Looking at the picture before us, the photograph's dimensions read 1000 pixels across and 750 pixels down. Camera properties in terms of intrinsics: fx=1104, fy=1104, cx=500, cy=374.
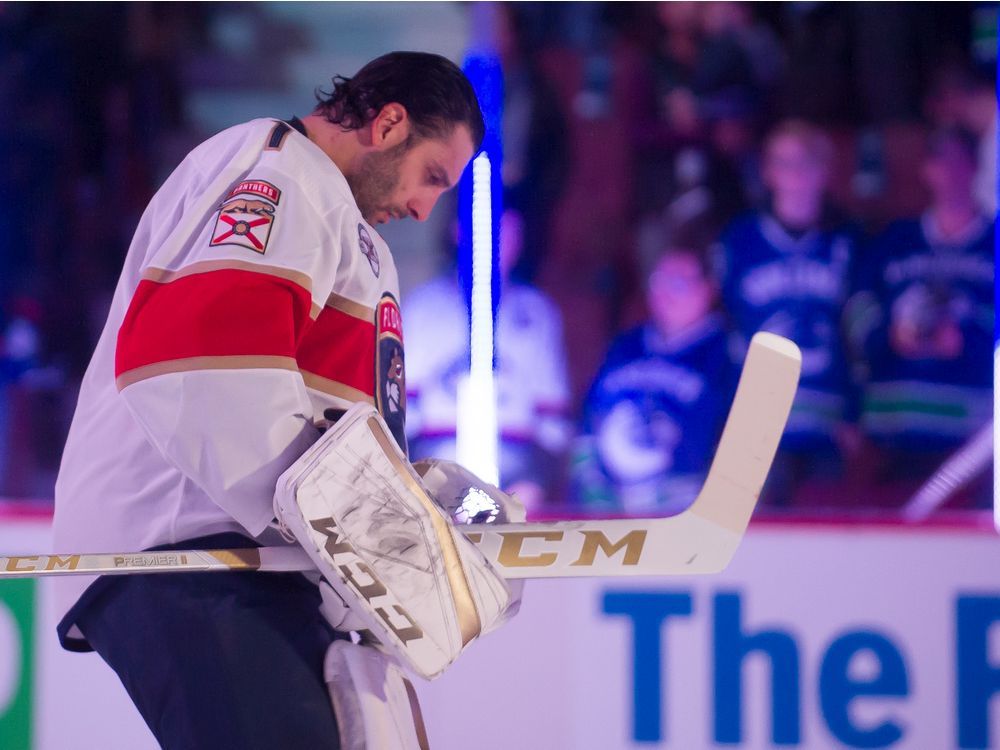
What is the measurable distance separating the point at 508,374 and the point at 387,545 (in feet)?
6.01

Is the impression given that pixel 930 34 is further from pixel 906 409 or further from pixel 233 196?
pixel 233 196

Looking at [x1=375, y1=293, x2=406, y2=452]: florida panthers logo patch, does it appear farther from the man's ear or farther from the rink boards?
the rink boards

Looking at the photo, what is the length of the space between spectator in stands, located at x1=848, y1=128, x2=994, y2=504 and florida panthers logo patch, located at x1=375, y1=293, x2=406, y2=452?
1821 millimetres

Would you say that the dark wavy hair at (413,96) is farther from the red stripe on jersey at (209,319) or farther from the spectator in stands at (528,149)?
the spectator in stands at (528,149)

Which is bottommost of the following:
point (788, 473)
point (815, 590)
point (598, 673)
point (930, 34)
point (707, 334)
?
point (598, 673)

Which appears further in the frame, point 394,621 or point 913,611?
point 913,611

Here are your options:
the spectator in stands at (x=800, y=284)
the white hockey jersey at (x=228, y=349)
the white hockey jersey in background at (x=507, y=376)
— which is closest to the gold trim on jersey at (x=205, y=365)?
the white hockey jersey at (x=228, y=349)

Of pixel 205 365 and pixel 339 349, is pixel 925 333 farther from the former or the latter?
pixel 205 365

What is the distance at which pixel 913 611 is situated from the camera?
242cm

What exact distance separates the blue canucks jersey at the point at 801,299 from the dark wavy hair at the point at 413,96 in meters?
1.59

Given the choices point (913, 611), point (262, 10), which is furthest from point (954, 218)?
point (262, 10)

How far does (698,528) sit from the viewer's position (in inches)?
51.2

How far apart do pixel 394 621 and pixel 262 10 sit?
224 centimetres

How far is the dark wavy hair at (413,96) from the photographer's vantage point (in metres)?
1.47
